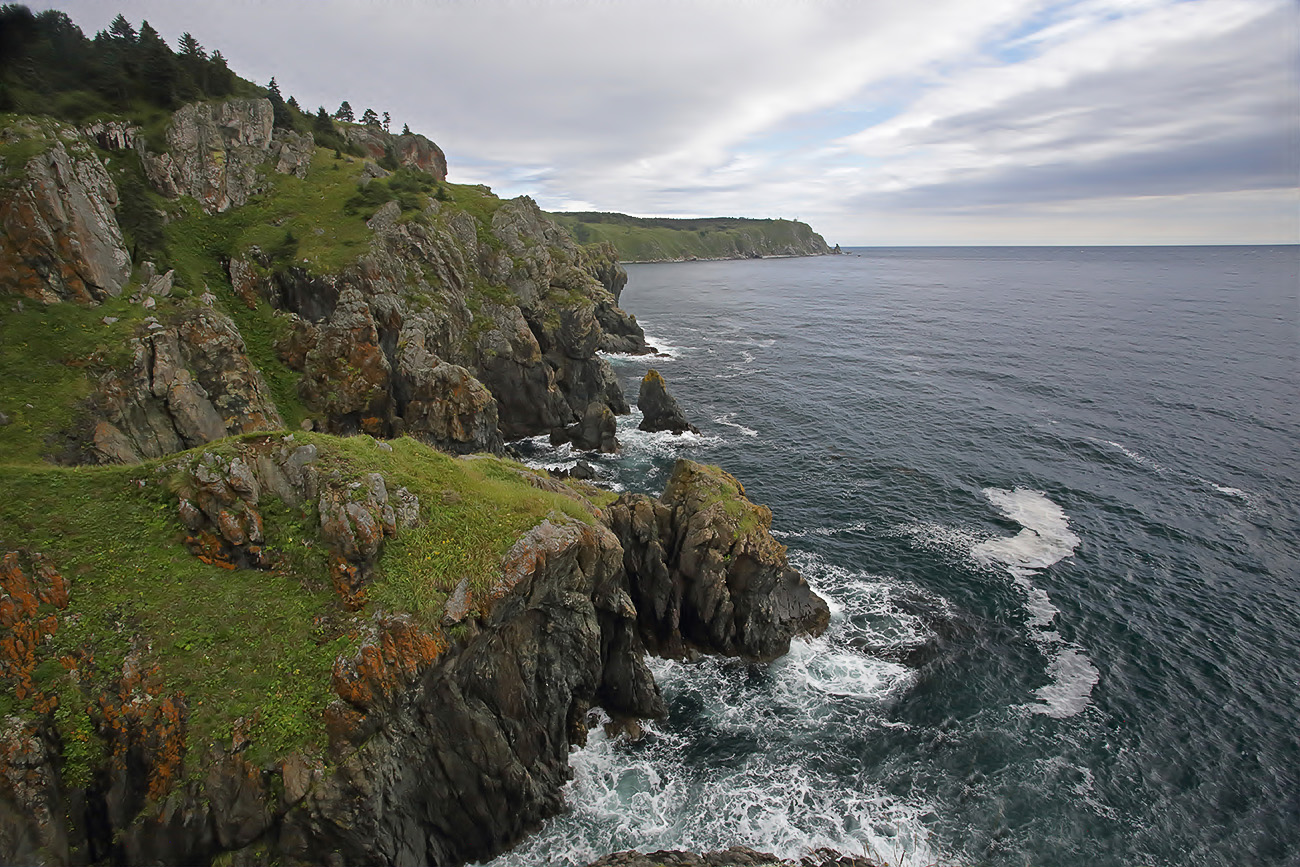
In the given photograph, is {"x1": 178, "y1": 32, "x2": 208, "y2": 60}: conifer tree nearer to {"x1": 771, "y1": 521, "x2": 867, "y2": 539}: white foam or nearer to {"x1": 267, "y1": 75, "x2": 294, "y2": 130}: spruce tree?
{"x1": 267, "y1": 75, "x2": 294, "y2": 130}: spruce tree

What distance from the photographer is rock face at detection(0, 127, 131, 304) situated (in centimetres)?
3338

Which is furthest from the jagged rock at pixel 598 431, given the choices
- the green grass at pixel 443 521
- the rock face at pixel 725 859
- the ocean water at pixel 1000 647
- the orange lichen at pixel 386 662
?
the rock face at pixel 725 859

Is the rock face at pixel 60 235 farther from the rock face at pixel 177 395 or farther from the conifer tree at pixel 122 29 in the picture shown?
the conifer tree at pixel 122 29

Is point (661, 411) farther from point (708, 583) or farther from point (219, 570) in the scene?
point (219, 570)

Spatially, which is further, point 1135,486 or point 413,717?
point 1135,486

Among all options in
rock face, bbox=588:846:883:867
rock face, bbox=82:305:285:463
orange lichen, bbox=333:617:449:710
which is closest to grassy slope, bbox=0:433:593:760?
orange lichen, bbox=333:617:449:710

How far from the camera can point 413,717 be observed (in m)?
19.2

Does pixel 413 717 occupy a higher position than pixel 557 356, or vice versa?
pixel 557 356

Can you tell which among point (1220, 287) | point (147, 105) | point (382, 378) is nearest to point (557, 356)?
point (382, 378)

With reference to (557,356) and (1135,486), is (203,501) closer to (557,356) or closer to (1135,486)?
(557,356)

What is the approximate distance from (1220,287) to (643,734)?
246 meters

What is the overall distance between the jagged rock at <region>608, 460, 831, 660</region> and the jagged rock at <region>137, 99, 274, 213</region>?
170ft

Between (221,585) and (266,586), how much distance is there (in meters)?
1.36

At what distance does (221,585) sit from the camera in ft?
64.8
